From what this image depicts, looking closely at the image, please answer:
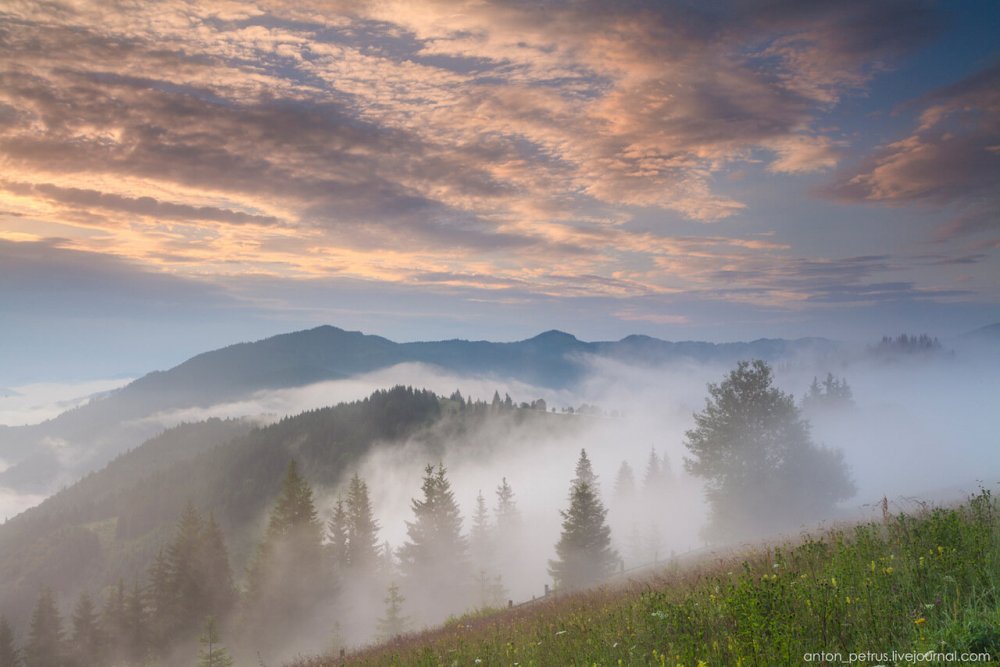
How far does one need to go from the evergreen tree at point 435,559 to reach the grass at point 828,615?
2334 inches

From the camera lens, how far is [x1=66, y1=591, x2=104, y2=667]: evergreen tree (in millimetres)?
61869

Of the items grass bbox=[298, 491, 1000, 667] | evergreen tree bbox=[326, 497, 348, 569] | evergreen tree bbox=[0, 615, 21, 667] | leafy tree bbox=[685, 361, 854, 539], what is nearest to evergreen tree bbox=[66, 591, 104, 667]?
evergreen tree bbox=[0, 615, 21, 667]

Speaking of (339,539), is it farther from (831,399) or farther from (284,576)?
(831,399)

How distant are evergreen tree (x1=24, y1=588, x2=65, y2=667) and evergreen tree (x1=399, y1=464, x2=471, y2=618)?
42681mm

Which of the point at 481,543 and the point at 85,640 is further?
the point at 481,543

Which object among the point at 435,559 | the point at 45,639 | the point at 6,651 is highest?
the point at 435,559

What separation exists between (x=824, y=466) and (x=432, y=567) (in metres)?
44.2

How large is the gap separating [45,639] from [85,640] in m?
7.04

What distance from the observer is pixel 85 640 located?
64.1 meters

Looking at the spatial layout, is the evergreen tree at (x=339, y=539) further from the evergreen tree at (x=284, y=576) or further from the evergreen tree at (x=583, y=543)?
→ the evergreen tree at (x=583, y=543)

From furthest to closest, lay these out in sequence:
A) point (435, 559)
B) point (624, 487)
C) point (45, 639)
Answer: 1. point (624, 487)
2. point (45, 639)
3. point (435, 559)

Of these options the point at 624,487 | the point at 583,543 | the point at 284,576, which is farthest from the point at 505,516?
the point at 284,576

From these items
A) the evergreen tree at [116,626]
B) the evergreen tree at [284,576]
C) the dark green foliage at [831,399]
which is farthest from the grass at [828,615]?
the dark green foliage at [831,399]

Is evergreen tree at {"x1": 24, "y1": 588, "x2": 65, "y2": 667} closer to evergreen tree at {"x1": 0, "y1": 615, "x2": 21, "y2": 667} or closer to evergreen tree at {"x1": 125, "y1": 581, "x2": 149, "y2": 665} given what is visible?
evergreen tree at {"x1": 0, "y1": 615, "x2": 21, "y2": 667}
